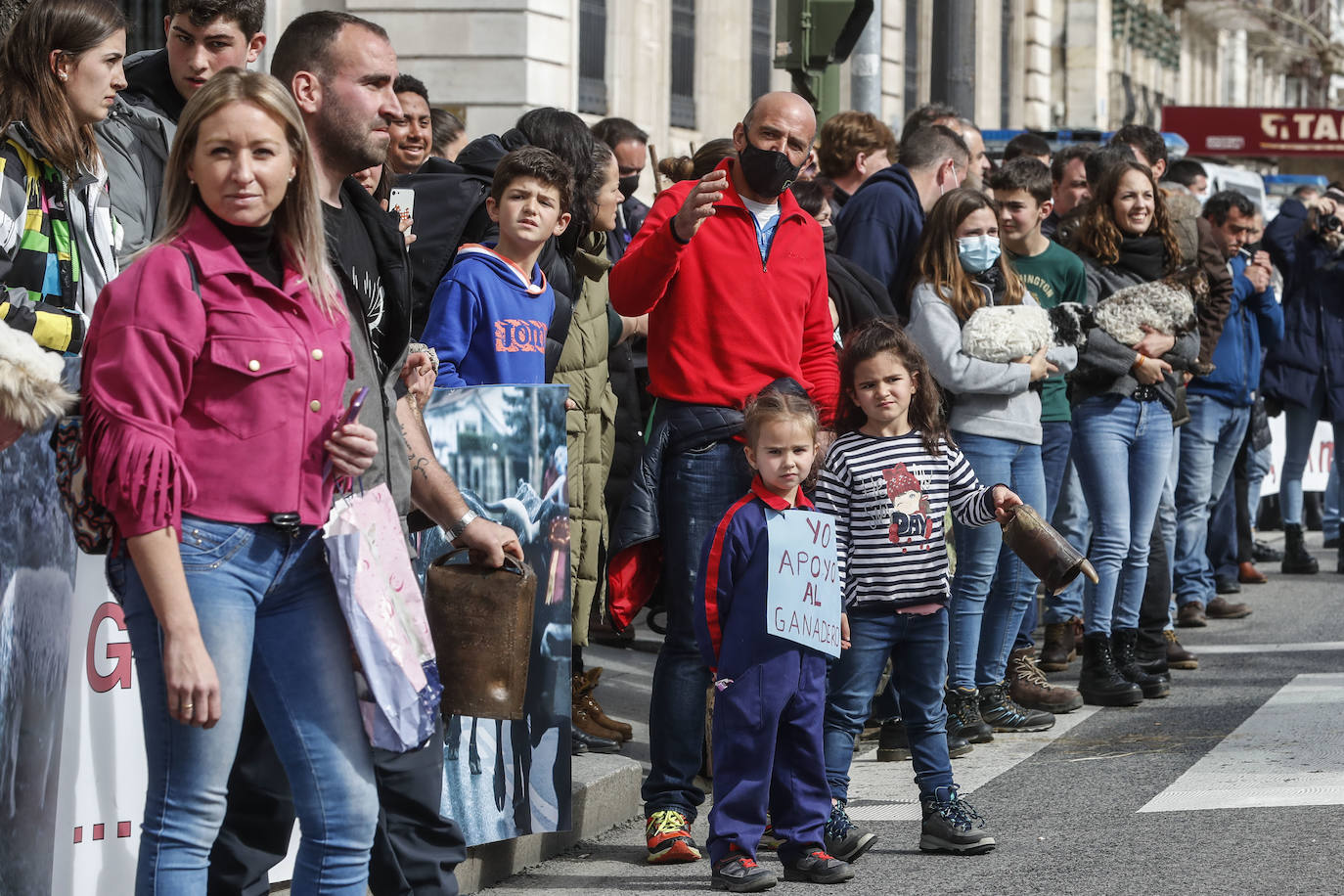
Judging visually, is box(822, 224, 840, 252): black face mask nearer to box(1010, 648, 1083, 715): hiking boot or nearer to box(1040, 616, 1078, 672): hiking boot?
box(1010, 648, 1083, 715): hiking boot

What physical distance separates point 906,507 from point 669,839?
3.86ft

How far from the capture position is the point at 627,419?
7.89 metres

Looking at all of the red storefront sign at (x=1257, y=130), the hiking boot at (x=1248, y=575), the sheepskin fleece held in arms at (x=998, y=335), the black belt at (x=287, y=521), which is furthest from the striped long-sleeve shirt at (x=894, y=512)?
the red storefront sign at (x=1257, y=130)

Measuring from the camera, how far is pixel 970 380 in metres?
6.98

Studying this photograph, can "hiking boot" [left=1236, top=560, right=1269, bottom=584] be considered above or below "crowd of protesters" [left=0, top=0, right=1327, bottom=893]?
below

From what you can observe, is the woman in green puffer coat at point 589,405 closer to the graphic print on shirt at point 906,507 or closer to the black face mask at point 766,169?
the black face mask at point 766,169

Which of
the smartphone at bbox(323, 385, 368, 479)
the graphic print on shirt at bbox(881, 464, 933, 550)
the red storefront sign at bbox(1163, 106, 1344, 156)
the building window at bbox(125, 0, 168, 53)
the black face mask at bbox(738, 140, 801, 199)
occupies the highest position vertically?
the red storefront sign at bbox(1163, 106, 1344, 156)

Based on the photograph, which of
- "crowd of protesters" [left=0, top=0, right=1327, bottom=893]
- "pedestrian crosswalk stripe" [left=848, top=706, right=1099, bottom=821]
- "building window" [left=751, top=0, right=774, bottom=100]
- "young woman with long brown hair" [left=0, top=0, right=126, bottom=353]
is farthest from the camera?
"building window" [left=751, top=0, right=774, bottom=100]

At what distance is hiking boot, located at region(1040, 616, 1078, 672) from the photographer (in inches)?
345

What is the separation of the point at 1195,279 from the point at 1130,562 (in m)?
1.23

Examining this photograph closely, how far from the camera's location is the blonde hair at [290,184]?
138 inches

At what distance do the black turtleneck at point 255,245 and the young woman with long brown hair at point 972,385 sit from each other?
3798 mm

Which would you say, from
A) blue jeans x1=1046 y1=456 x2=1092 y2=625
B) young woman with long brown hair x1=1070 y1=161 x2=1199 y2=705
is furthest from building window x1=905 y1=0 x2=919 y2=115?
young woman with long brown hair x1=1070 y1=161 x2=1199 y2=705

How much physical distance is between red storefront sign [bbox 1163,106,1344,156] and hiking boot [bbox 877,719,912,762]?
29221 mm
